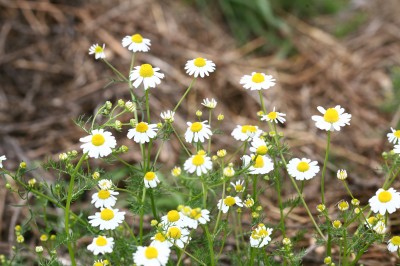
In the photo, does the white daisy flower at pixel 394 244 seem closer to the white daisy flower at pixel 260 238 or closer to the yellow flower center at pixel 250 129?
the white daisy flower at pixel 260 238

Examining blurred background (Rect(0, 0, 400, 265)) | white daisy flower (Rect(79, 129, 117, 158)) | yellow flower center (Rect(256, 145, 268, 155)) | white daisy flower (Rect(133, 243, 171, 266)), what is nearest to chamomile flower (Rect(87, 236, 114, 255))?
white daisy flower (Rect(133, 243, 171, 266))

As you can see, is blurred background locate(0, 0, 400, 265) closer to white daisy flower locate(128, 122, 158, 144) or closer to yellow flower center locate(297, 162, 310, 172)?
yellow flower center locate(297, 162, 310, 172)

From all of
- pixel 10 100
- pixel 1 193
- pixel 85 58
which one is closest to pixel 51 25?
pixel 85 58

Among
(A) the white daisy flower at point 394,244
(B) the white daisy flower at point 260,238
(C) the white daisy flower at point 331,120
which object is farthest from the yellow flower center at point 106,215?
(A) the white daisy flower at point 394,244

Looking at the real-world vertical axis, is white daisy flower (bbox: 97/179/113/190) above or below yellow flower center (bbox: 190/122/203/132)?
below

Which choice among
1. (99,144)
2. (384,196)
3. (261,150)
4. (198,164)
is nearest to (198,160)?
(198,164)

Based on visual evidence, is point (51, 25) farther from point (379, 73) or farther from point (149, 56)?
point (379, 73)
